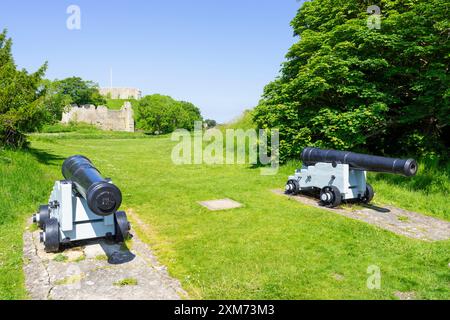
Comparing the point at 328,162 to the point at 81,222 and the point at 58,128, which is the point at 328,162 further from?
the point at 58,128

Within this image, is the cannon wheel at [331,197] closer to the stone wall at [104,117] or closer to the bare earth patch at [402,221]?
the bare earth patch at [402,221]

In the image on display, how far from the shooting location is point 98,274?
15.1 feet

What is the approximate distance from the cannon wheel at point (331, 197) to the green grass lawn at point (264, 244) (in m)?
0.56

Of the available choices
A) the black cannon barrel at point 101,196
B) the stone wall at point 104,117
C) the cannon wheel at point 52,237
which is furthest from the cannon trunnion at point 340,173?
the stone wall at point 104,117

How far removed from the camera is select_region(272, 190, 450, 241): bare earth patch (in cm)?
654

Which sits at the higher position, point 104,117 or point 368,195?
point 104,117

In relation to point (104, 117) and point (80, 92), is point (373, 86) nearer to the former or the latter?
point (104, 117)

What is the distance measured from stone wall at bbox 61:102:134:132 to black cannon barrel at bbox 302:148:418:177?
5674 centimetres

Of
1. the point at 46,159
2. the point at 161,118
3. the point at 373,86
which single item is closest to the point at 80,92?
the point at 161,118

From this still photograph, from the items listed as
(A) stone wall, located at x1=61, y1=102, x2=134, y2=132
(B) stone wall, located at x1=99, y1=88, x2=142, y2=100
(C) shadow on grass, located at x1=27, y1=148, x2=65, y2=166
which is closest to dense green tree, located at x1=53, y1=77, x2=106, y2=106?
(B) stone wall, located at x1=99, y1=88, x2=142, y2=100

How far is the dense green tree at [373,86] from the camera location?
34.0 feet

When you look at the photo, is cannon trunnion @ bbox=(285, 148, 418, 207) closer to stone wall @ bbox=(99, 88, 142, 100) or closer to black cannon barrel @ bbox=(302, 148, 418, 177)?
black cannon barrel @ bbox=(302, 148, 418, 177)

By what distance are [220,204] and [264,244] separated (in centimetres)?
295
